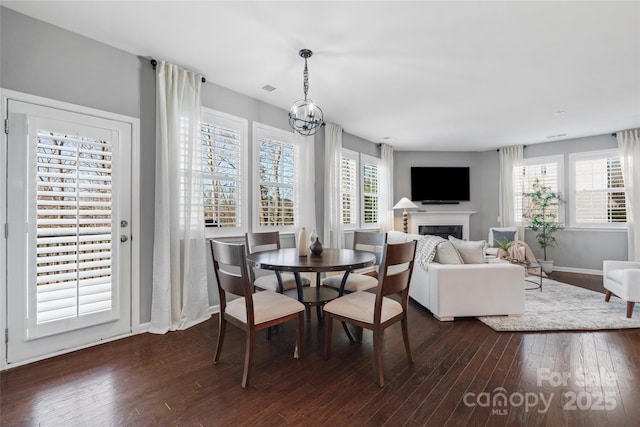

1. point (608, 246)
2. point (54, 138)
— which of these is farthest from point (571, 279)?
point (54, 138)

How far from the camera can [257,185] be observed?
3971 millimetres

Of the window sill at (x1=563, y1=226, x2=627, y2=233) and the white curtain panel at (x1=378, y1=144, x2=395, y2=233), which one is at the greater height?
the white curtain panel at (x1=378, y1=144, x2=395, y2=233)

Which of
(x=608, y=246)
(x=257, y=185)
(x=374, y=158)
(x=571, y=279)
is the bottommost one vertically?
(x=571, y=279)

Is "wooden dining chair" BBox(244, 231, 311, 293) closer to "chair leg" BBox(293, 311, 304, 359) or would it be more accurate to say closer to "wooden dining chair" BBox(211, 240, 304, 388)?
"wooden dining chair" BBox(211, 240, 304, 388)

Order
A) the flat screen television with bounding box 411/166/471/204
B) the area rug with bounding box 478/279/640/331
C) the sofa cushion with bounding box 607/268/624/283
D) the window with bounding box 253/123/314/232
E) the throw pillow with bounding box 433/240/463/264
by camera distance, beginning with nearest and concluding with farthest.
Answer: the area rug with bounding box 478/279/640/331, the throw pillow with bounding box 433/240/463/264, the sofa cushion with bounding box 607/268/624/283, the window with bounding box 253/123/314/232, the flat screen television with bounding box 411/166/471/204

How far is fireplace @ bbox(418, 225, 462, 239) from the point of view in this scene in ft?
22.6

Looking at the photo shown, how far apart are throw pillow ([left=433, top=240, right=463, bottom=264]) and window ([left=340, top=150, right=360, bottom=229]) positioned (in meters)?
2.27

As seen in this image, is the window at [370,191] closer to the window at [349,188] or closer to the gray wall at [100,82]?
the window at [349,188]

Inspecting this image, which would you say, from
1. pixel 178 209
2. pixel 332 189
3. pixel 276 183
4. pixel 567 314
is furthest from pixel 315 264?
pixel 567 314

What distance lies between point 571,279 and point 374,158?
162 inches

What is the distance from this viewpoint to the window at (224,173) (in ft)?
11.4

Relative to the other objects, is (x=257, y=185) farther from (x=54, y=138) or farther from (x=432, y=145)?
(x=432, y=145)

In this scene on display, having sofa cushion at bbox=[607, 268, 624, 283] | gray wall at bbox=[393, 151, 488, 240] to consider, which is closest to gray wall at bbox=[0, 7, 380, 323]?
sofa cushion at bbox=[607, 268, 624, 283]

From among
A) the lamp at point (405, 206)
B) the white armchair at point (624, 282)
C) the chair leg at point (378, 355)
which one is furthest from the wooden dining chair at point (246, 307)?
the lamp at point (405, 206)
